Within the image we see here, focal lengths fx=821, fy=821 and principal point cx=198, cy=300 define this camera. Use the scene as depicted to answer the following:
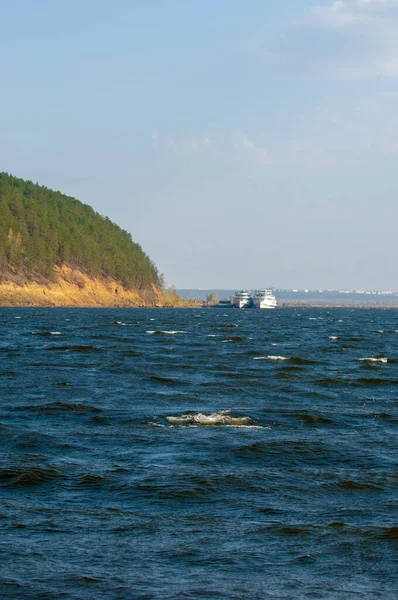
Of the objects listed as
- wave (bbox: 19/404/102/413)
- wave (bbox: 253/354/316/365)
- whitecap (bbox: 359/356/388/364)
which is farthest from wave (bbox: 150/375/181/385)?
whitecap (bbox: 359/356/388/364)

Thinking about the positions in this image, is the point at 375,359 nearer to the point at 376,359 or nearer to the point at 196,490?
the point at 376,359

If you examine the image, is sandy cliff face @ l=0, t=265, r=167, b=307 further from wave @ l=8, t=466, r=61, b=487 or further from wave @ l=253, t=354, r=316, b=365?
wave @ l=8, t=466, r=61, b=487

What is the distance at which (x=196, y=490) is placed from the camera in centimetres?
1518

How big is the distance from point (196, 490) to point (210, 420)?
771 centimetres

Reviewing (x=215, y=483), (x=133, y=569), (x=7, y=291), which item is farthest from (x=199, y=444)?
(x=7, y=291)

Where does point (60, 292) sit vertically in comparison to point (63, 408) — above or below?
above

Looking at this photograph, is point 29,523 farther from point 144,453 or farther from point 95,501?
point 144,453

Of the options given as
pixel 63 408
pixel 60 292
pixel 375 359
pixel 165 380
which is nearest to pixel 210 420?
pixel 63 408

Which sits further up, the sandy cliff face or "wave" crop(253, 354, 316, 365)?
the sandy cliff face

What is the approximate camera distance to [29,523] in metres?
12.8

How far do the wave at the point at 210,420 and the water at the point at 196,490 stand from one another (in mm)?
55

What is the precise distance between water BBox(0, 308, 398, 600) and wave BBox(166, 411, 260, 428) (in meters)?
0.05

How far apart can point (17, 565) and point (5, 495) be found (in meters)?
3.86

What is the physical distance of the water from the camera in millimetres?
10789
